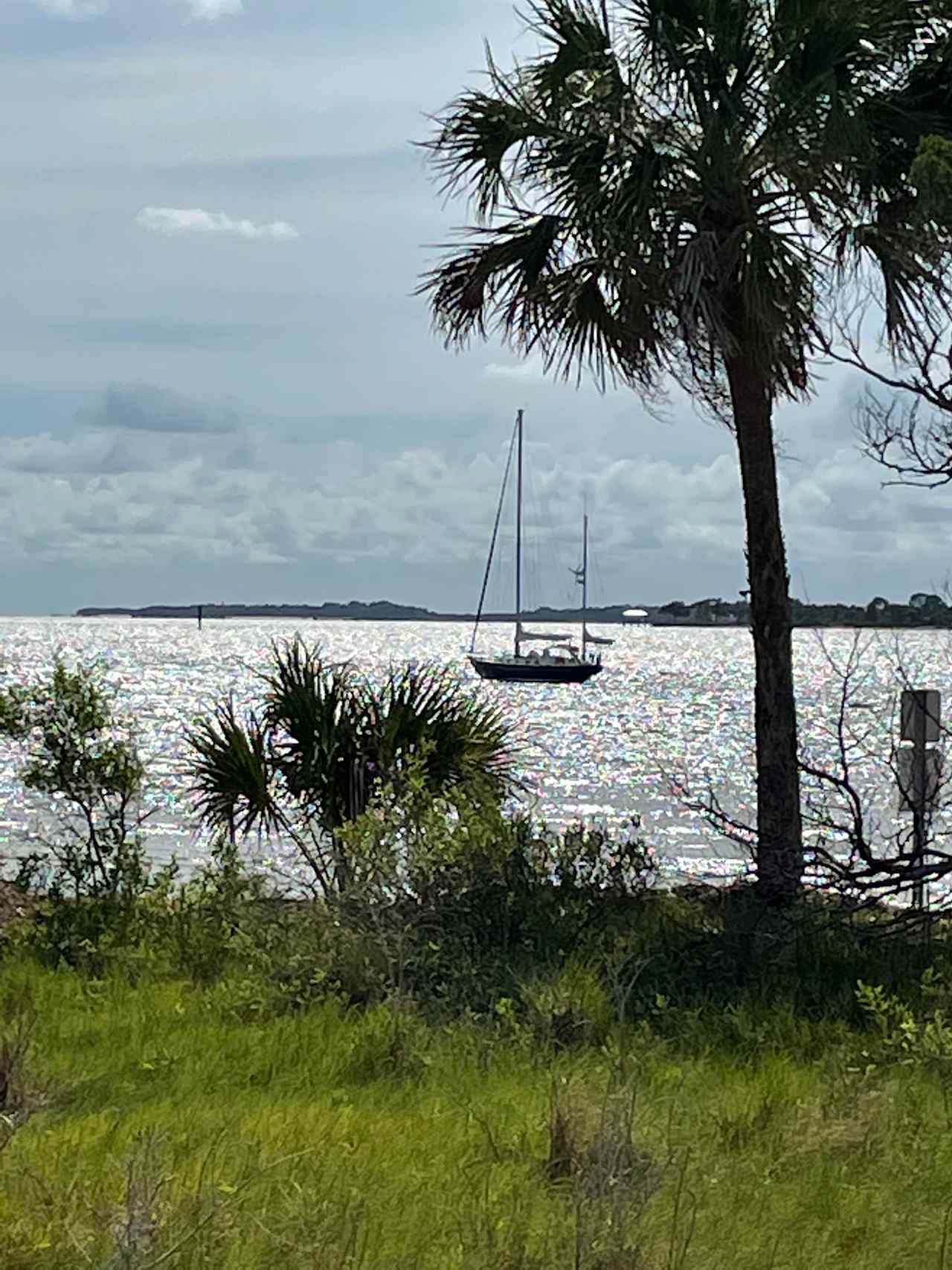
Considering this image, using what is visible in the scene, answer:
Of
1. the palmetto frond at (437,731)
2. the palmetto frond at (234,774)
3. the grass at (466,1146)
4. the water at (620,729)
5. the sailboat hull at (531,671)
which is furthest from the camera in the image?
the sailboat hull at (531,671)

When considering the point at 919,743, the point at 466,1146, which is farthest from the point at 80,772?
the point at 466,1146

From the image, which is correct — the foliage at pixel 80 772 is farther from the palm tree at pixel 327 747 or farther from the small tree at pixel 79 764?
the palm tree at pixel 327 747

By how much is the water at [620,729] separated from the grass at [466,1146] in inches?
163

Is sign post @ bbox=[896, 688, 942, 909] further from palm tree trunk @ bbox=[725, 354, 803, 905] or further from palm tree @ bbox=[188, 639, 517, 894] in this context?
palm tree @ bbox=[188, 639, 517, 894]

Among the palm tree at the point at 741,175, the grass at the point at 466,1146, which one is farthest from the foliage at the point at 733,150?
the grass at the point at 466,1146

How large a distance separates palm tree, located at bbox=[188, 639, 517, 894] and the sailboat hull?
220 feet

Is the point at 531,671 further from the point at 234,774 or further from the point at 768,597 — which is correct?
the point at 234,774

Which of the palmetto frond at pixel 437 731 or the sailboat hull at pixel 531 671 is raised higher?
the palmetto frond at pixel 437 731

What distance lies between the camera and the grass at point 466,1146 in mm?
4375

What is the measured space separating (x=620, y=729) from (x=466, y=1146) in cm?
6946

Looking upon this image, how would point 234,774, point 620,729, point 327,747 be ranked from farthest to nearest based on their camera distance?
point 620,729
point 327,747
point 234,774

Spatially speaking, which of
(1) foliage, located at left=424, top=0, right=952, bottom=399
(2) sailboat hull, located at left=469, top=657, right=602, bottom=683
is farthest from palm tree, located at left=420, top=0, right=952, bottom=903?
(2) sailboat hull, located at left=469, top=657, right=602, bottom=683

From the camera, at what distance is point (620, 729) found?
7494 centimetres

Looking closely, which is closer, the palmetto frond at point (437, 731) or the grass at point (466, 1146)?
the grass at point (466, 1146)
